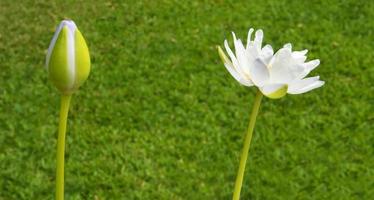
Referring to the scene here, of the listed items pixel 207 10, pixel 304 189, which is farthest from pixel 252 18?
pixel 304 189

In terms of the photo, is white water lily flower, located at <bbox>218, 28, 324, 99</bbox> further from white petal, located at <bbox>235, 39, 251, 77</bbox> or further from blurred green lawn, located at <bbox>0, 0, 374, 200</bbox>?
blurred green lawn, located at <bbox>0, 0, 374, 200</bbox>

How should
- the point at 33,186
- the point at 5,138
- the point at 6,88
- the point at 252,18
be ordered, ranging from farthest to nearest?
the point at 252,18, the point at 6,88, the point at 5,138, the point at 33,186

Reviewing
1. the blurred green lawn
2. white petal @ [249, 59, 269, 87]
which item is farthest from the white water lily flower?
the blurred green lawn

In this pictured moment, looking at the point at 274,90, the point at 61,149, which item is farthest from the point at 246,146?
the point at 61,149

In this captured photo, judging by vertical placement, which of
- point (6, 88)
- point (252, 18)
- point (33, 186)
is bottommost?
point (33, 186)

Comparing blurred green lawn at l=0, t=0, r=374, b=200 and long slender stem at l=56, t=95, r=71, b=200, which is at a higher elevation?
blurred green lawn at l=0, t=0, r=374, b=200

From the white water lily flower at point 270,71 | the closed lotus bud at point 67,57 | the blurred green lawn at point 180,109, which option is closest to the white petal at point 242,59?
the white water lily flower at point 270,71

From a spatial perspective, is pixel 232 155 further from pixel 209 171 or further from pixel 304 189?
pixel 304 189
